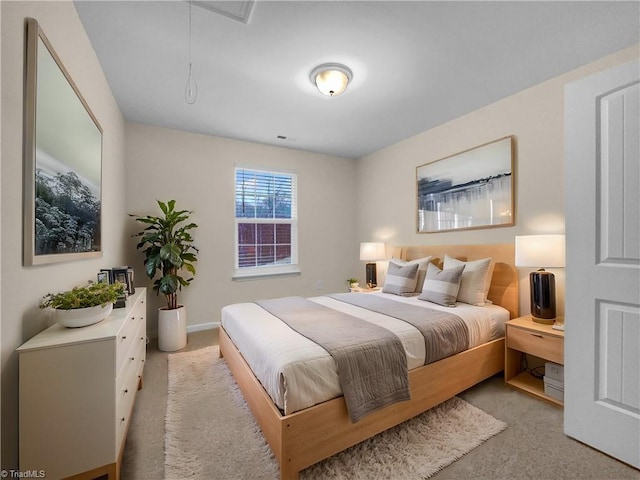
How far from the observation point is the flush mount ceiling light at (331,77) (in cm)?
229

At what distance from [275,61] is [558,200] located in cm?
271

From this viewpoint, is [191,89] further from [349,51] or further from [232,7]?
[349,51]

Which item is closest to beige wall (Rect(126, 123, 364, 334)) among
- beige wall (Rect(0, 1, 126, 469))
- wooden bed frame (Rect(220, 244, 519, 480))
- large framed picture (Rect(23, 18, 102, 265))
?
wooden bed frame (Rect(220, 244, 519, 480))

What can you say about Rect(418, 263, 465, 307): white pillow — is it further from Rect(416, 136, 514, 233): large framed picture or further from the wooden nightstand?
Rect(416, 136, 514, 233): large framed picture

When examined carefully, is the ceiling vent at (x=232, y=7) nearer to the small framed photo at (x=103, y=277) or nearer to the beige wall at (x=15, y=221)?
the beige wall at (x=15, y=221)

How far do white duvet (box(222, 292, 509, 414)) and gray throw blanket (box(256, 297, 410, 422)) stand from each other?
0.06m

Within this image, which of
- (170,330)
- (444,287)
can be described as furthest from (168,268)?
(444,287)

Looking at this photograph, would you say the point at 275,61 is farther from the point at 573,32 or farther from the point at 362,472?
the point at 362,472

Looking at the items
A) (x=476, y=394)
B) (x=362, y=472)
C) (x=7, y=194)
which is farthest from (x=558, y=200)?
(x=7, y=194)

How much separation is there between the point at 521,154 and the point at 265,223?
3292 mm

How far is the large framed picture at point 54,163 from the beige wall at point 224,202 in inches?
60.6

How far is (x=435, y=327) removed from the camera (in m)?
2.06

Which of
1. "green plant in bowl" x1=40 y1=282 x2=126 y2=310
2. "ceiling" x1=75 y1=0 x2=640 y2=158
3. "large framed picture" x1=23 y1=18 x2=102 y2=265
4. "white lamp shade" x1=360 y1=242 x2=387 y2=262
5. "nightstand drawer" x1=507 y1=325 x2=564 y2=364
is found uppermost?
"ceiling" x1=75 y1=0 x2=640 y2=158

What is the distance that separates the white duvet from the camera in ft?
4.74
